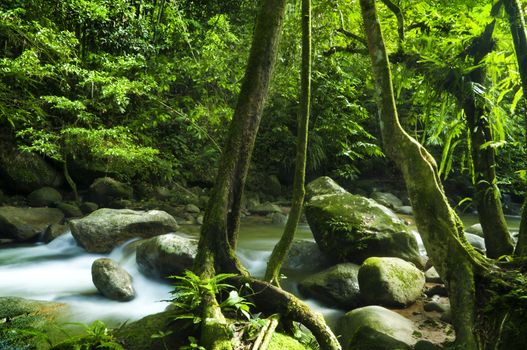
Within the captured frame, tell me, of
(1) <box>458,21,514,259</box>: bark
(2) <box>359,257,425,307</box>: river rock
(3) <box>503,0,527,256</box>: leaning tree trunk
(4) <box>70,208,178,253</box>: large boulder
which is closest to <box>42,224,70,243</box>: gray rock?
(4) <box>70,208,178,253</box>: large boulder

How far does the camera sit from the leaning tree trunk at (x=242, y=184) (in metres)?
2.89

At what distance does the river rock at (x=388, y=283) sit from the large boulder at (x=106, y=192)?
8.35 meters

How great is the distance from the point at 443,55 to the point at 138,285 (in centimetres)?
557

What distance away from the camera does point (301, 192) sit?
386 centimetres

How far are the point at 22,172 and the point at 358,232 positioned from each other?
963 centimetres

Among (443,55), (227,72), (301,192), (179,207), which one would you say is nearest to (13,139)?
(179,207)

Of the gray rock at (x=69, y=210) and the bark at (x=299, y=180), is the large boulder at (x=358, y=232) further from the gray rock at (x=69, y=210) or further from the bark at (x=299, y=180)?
the gray rock at (x=69, y=210)

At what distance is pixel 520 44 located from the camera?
330cm

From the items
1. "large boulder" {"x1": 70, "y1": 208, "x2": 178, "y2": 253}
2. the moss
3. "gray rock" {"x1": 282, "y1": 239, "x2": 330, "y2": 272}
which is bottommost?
"gray rock" {"x1": 282, "y1": 239, "x2": 330, "y2": 272}

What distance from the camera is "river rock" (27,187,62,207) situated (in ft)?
34.7

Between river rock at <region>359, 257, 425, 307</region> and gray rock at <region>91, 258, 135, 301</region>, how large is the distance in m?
3.54

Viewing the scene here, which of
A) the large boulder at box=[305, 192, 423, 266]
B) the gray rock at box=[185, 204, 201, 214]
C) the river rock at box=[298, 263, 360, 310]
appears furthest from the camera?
the gray rock at box=[185, 204, 201, 214]

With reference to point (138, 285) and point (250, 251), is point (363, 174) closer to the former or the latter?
point (250, 251)

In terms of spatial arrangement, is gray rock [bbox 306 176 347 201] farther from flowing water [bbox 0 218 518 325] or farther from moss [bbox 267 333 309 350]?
moss [bbox 267 333 309 350]
